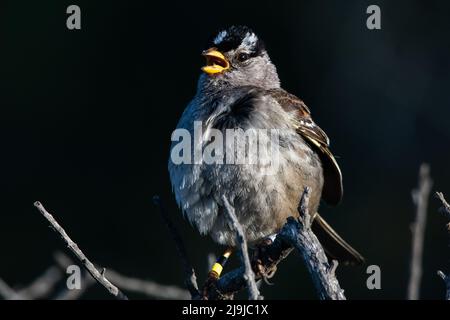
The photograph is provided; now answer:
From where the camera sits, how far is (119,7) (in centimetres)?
1030

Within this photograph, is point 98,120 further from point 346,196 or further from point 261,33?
point 346,196

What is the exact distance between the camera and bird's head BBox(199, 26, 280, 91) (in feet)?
20.0

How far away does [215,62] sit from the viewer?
6199mm

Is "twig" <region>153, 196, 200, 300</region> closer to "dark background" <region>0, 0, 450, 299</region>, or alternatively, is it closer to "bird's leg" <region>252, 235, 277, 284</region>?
"bird's leg" <region>252, 235, 277, 284</region>

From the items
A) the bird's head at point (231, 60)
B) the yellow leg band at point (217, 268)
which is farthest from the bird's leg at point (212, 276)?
the bird's head at point (231, 60)

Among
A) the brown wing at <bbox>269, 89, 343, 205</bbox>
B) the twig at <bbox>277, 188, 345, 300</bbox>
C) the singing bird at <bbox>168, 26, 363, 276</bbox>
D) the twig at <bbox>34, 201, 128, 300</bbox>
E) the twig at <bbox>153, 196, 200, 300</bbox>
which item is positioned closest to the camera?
the twig at <bbox>277, 188, 345, 300</bbox>

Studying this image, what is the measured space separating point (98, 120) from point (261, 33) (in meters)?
2.17

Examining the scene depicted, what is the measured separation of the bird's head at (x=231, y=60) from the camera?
20.0 ft

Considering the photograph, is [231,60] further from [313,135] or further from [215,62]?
[313,135]

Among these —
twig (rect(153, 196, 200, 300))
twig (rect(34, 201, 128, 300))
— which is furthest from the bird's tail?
twig (rect(34, 201, 128, 300))

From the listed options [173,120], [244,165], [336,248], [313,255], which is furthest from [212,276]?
[173,120]

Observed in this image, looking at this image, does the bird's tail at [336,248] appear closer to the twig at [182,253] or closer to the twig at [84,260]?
→ the twig at [182,253]

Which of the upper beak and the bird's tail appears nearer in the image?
the upper beak

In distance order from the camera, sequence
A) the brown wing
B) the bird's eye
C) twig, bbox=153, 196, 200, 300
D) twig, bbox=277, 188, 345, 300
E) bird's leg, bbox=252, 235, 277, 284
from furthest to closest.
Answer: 1. the bird's eye
2. the brown wing
3. bird's leg, bbox=252, 235, 277, 284
4. twig, bbox=153, 196, 200, 300
5. twig, bbox=277, 188, 345, 300
